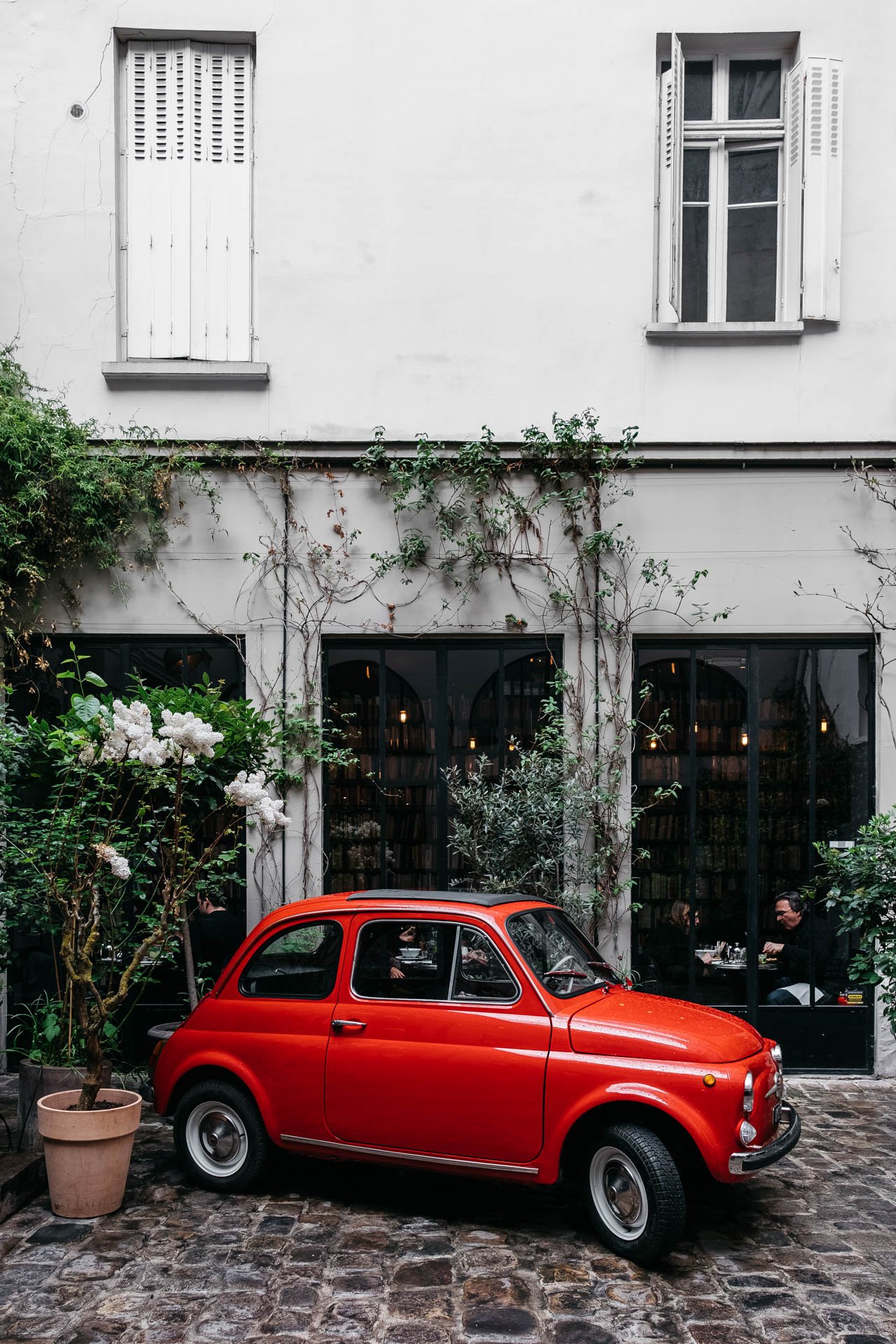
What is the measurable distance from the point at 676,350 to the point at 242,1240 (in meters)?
7.12

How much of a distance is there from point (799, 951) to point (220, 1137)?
4.92m

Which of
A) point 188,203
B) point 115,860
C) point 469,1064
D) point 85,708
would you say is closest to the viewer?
point 469,1064

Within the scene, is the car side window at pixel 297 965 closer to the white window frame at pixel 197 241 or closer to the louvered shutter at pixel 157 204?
the white window frame at pixel 197 241

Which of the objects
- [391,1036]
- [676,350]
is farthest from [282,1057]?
[676,350]

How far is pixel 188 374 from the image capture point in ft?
27.3

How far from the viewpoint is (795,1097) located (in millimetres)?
7680

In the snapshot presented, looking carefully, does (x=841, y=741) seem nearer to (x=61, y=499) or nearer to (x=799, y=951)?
(x=799, y=951)

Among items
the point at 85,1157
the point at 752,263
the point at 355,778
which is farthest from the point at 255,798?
the point at 752,263

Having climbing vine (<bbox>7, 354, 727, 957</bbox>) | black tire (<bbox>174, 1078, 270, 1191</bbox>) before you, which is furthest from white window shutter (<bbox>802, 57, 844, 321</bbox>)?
black tire (<bbox>174, 1078, 270, 1191</bbox>)

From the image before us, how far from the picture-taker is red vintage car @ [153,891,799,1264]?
4891mm

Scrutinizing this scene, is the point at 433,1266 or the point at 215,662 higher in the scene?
the point at 215,662

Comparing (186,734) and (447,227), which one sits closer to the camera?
(186,734)

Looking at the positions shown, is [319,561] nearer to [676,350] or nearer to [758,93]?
[676,350]

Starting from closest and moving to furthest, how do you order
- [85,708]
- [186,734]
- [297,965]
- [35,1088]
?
[186,734]
[297,965]
[35,1088]
[85,708]
